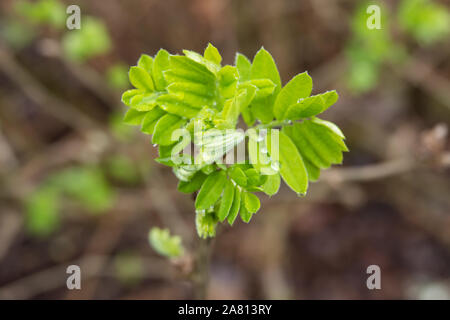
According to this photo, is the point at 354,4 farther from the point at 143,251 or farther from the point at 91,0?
the point at 143,251

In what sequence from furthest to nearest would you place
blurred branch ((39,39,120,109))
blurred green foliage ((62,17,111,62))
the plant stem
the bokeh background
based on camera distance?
1. the bokeh background
2. blurred branch ((39,39,120,109))
3. blurred green foliage ((62,17,111,62))
4. the plant stem

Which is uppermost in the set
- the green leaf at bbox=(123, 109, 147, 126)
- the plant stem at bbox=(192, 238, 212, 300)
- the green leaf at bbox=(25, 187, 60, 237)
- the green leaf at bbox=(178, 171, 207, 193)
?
the green leaf at bbox=(25, 187, 60, 237)

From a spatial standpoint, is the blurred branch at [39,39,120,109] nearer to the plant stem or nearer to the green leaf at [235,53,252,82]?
the plant stem

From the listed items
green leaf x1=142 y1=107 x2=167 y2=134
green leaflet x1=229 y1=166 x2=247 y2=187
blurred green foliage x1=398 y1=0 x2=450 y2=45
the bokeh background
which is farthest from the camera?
the bokeh background

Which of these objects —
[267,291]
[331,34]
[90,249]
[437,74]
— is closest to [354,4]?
[331,34]

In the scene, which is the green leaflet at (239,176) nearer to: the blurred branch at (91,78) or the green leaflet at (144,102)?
the green leaflet at (144,102)

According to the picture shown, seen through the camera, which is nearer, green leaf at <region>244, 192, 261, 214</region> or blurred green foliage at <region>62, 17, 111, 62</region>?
green leaf at <region>244, 192, 261, 214</region>

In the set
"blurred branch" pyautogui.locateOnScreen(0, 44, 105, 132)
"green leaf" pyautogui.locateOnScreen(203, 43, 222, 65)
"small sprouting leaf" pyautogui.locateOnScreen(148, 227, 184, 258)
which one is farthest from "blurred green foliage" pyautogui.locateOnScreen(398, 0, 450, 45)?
"blurred branch" pyautogui.locateOnScreen(0, 44, 105, 132)
